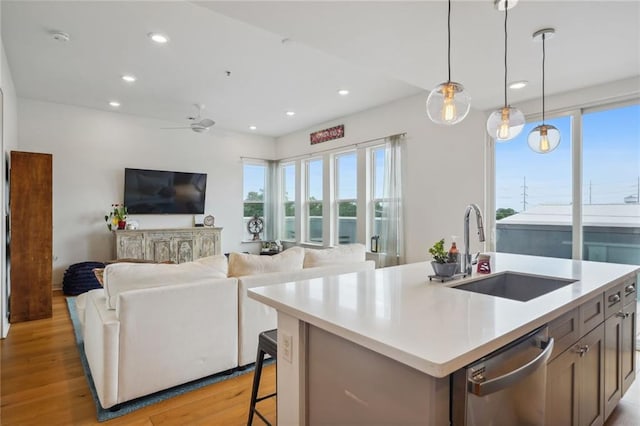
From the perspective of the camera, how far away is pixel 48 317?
3.90 meters

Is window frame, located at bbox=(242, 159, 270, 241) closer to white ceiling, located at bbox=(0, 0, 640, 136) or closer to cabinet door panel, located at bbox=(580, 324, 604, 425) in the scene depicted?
white ceiling, located at bbox=(0, 0, 640, 136)

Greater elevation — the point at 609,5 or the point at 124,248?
the point at 609,5

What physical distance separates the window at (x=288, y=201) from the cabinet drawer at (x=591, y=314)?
589 centimetres

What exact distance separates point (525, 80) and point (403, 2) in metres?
1.89

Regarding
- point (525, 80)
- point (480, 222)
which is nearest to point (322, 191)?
point (525, 80)

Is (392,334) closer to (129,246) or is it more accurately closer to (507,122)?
(507,122)

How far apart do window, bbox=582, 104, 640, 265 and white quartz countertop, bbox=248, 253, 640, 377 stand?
6.30 ft

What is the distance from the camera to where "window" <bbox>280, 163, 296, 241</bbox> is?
7371 millimetres

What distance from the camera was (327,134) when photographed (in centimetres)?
633

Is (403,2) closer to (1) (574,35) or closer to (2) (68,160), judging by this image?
(1) (574,35)

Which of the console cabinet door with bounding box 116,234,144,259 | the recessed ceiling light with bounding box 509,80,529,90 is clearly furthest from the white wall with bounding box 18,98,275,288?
the recessed ceiling light with bounding box 509,80,529,90

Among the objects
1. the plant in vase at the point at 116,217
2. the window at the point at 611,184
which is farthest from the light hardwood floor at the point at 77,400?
the plant in vase at the point at 116,217

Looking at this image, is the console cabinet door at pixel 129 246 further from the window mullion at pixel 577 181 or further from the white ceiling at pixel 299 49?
the window mullion at pixel 577 181

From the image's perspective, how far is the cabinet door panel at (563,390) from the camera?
137cm
